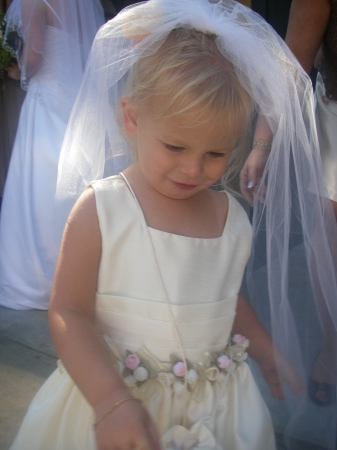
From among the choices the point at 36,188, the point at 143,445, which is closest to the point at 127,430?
the point at 143,445

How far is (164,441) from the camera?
1269 millimetres

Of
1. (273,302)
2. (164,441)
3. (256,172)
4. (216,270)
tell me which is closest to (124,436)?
(164,441)

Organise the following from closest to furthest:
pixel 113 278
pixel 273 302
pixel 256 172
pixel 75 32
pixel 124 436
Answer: pixel 124 436
pixel 113 278
pixel 273 302
pixel 256 172
pixel 75 32

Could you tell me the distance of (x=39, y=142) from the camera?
11.2 feet

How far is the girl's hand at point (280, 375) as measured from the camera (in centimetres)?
152

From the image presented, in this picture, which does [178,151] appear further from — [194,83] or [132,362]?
[132,362]

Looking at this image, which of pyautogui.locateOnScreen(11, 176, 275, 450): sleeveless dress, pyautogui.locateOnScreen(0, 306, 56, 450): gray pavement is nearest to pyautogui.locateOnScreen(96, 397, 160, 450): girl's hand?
pyautogui.locateOnScreen(11, 176, 275, 450): sleeveless dress

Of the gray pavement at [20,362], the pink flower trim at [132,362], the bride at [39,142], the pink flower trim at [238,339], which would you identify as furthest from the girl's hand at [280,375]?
the bride at [39,142]

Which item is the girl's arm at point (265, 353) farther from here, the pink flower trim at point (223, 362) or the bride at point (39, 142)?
the bride at point (39, 142)

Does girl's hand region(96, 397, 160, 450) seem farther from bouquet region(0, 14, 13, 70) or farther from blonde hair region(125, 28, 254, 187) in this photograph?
bouquet region(0, 14, 13, 70)

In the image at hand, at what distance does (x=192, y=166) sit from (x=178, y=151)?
0.18 ft

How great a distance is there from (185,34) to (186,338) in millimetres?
829

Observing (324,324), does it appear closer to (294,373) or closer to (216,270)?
(294,373)

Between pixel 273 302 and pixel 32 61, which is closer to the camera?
pixel 273 302
